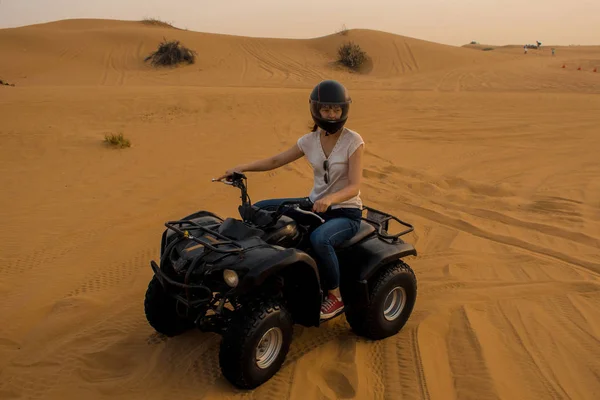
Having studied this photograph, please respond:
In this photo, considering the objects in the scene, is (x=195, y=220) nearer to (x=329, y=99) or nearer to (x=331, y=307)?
(x=331, y=307)

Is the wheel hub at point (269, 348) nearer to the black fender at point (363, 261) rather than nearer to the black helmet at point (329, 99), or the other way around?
the black fender at point (363, 261)

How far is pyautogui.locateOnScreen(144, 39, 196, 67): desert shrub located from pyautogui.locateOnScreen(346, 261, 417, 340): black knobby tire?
2568 centimetres

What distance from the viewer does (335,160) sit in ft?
13.6

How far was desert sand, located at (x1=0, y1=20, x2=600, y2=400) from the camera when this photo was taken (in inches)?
150

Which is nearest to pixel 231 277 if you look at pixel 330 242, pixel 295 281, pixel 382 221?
pixel 295 281

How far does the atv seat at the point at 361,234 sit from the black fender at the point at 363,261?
2.2 inches

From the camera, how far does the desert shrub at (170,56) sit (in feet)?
91.0

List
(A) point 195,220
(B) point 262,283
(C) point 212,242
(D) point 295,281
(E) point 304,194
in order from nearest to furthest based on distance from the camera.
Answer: (B) point 262,283 < (C) point 212,242 < (D) point 295,281 < (A) point 195,220 < (E) point 304,194

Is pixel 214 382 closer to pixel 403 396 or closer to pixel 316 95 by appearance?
pixel 403 396

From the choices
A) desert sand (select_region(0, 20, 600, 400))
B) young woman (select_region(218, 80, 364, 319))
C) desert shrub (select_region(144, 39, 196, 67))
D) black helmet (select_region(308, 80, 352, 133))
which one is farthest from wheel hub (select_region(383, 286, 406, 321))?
desert shrub (select_region(144, 39, 196, 67))

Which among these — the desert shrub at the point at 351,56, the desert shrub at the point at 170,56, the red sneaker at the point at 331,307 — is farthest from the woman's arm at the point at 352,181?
the desert shrub at the point at 351,56

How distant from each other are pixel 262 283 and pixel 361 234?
103cm

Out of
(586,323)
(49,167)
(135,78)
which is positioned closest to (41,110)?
(49,167)

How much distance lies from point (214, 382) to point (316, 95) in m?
2.19
